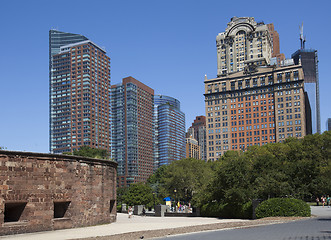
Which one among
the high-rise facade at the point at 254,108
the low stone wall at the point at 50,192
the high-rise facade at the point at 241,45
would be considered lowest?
the low stone wall at the point at 50,192

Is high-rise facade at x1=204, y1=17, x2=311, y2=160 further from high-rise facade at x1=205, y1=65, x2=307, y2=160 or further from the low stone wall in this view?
the low stone wall

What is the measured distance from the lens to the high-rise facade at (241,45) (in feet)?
563

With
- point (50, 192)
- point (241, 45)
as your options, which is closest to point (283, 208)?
point (50, 192)

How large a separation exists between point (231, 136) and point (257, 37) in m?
47.6

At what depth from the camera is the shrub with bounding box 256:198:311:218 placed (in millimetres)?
30797

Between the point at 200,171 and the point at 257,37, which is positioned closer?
the point at 200,171

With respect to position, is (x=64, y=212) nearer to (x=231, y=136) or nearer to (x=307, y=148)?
(x=307, y=148)

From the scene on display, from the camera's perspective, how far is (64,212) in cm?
2619

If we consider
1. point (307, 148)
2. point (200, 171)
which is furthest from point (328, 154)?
point (200, 171)

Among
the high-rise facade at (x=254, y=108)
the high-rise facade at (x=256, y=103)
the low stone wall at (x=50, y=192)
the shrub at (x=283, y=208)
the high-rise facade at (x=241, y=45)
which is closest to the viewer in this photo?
the low stone wall at (x=50, y=192)

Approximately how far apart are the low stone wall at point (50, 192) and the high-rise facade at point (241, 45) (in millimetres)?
144190

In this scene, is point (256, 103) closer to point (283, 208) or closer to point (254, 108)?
point (254, 108)

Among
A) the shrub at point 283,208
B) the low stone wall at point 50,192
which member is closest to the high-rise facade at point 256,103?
the shrub at point 283,208

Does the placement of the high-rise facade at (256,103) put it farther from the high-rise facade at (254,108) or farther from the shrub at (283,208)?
the shrub at (283,208)
